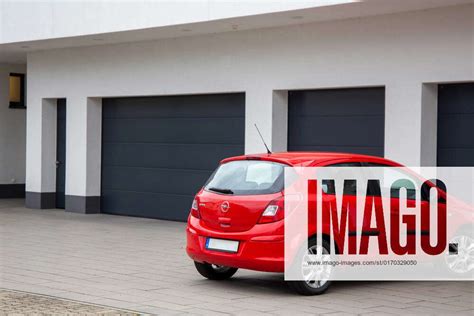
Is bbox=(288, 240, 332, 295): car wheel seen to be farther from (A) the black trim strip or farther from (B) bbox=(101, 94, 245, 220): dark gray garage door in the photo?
(A) the black trim strip

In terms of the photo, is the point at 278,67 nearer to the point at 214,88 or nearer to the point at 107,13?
the point at 214,88

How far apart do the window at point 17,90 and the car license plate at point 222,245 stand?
15.8 meters

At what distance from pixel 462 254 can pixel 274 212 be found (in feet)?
9.11

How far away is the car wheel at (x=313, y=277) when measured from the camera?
9773 mm

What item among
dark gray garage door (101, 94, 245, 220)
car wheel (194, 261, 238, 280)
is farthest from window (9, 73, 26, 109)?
car wheel (194, 261, 238, 280)

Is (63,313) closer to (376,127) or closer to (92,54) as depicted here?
(376,127)

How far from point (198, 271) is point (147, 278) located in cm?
67

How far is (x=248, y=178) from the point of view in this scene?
1026 cm

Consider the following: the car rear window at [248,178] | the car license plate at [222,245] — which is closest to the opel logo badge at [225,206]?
the car rear window at [248,178]

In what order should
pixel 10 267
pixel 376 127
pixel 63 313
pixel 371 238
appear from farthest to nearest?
pixel 376 127 < pixel 10 267 < pixel 371 238 < pixel 63 313

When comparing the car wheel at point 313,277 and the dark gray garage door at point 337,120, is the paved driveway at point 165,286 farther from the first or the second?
the dark gray garage door at point 337,120

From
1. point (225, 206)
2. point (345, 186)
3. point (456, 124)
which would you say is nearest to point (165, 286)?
point (225, 206)

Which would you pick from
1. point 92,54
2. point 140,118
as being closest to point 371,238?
point 140,118

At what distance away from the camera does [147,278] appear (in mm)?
11148
